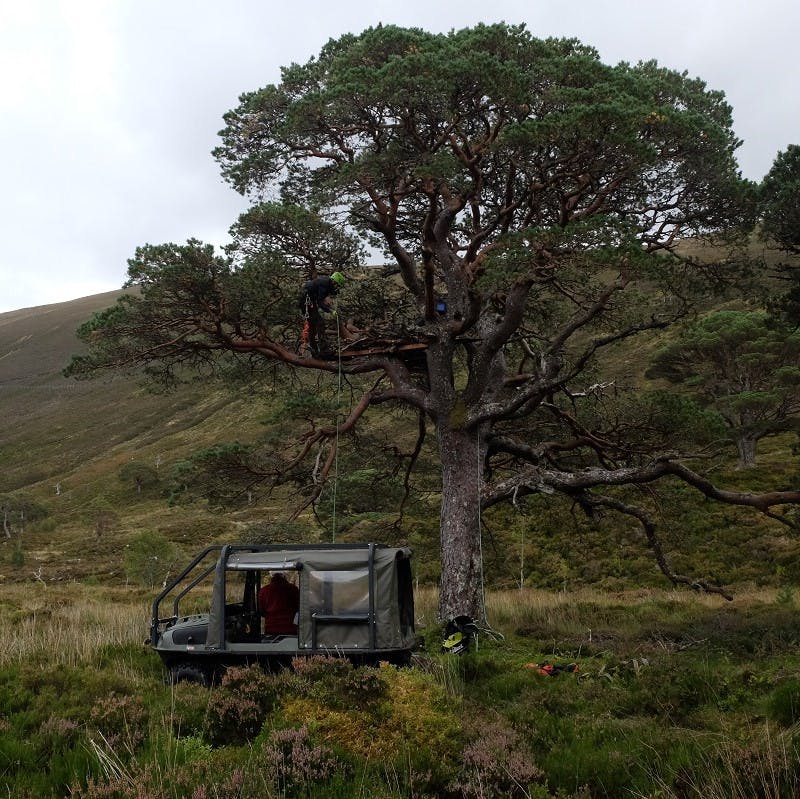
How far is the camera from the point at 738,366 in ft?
116

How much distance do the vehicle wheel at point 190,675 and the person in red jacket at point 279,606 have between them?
1153 mm

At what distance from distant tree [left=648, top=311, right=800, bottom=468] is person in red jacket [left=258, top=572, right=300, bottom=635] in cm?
2724

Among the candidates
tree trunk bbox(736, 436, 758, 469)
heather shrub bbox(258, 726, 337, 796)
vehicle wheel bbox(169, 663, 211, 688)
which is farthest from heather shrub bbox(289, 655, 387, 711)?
tree trunk bbox(736, 436, 758, 469)

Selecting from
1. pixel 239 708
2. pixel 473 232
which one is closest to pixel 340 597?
pixel 239 708

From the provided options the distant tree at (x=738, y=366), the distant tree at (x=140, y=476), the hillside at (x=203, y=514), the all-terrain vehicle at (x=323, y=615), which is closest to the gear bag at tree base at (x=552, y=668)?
the all-terrain vehicle at (x=323, y=615)

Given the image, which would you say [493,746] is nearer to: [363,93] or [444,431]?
[444,431]

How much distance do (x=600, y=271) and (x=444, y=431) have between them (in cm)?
491

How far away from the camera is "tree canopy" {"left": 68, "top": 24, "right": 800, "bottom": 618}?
11.4 metres

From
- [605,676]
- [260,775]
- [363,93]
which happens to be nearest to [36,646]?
[260,775]

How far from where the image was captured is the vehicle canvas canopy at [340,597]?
28.1 feet

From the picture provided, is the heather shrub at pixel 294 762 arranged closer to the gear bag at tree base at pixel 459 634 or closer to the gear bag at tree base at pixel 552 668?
the gear bag at tree base at pixel 552 668

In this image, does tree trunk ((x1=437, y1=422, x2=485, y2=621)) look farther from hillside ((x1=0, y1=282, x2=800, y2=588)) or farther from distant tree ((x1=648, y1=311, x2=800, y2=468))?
distant tree ((x1=648, y1=311, x2=800, y2=468))

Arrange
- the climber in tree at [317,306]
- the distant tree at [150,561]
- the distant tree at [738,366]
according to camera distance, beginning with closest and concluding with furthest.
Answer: the climber in tree at [317,306], the distant tree at [150,561], the distant tree at [738,366]

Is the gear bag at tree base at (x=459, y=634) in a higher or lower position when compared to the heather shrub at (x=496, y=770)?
lower
